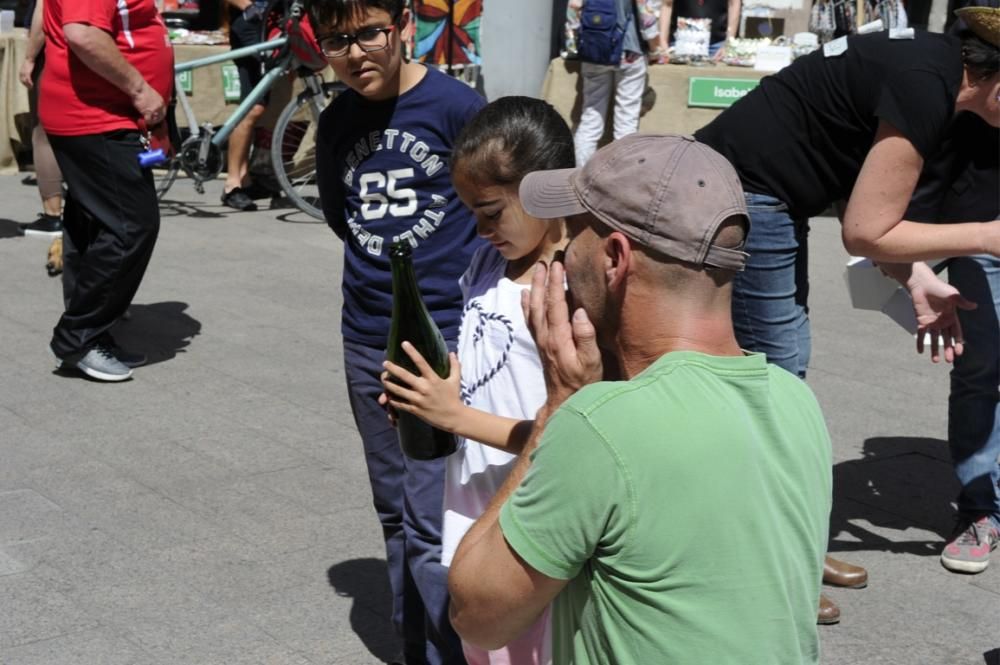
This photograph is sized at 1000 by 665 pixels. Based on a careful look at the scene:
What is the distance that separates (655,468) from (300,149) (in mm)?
9311

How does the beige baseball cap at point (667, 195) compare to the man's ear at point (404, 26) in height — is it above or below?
above

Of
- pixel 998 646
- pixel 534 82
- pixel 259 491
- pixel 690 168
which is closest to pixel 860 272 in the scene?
pixel 998 646

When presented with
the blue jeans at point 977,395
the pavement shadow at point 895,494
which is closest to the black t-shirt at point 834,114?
the blue jeans at point 977,395

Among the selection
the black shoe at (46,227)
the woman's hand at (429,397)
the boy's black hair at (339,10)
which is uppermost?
the boy's black hair at (339,10)

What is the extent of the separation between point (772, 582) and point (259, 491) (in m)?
3.29

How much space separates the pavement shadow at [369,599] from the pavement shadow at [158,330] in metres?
2.53

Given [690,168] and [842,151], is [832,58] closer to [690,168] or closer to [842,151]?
[842,151]

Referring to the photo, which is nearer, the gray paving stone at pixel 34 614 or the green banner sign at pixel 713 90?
the gray paving stone at pixel 34 614

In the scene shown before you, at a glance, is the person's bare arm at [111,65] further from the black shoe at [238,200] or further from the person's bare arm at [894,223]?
the black shoe at [238,200]

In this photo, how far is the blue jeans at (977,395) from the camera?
14.9ft

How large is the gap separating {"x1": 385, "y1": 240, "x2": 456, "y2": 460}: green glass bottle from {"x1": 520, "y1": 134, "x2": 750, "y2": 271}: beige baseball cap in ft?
3.17

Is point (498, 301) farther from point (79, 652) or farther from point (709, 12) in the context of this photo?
point (709, 12)

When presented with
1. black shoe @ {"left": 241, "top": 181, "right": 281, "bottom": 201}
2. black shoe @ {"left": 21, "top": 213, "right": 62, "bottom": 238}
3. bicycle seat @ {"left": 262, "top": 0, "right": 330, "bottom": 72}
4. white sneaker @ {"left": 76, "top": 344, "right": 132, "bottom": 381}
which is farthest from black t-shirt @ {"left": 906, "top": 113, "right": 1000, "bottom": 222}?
black shoe @ {"left": 241, "top": 181, "right": 281, "bottom": 201}

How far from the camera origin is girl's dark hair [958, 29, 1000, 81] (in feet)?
11.8
